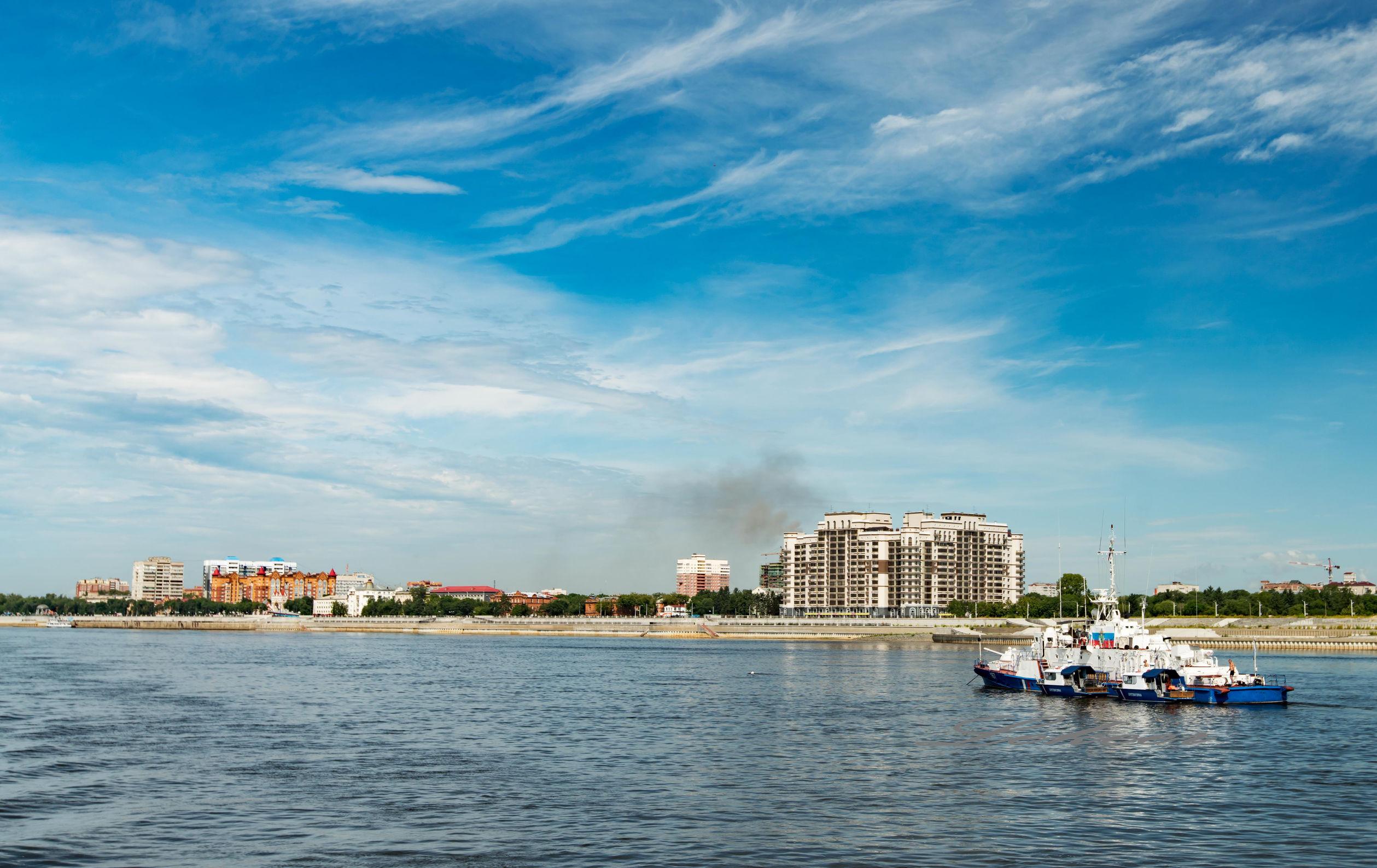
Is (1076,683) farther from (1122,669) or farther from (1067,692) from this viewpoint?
(1122,669)

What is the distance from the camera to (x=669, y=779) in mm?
55156

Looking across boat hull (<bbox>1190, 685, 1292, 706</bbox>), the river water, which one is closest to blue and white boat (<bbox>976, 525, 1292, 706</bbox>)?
boat hull (<bbox>1190, 685, 1292, 706</bbox>)

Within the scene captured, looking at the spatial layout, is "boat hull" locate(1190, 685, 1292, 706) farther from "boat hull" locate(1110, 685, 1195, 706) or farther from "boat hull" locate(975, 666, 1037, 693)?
"boat hull" locate(975, 666, 1037, 693)

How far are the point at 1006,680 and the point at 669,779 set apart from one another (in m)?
65.2

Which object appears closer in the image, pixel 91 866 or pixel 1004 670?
pixel 91 866

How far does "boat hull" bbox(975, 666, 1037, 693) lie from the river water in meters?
Result: 2.99

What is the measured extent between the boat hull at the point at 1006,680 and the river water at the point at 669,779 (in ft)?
9.82

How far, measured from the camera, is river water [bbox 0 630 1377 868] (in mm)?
39969

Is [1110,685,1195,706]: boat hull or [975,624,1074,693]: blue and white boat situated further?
[975,624,1074,693]: blue and white boat

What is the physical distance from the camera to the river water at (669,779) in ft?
131

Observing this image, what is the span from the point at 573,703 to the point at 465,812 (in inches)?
2001

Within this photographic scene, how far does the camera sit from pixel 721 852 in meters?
39.3

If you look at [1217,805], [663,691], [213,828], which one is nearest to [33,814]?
[213,828]

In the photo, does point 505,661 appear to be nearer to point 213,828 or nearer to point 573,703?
→ point 573,703
